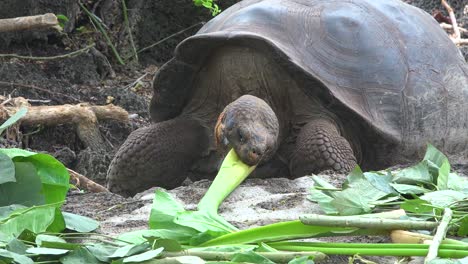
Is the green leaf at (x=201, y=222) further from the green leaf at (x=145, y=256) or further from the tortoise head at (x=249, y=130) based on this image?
the tortoise head at (x=249, y=130)

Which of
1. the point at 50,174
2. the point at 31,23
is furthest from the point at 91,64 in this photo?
the point at 50,174

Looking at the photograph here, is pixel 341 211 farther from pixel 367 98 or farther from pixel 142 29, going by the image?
pixel 142 29

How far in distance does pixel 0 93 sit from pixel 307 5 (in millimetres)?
2079

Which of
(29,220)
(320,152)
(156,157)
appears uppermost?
(29,220)

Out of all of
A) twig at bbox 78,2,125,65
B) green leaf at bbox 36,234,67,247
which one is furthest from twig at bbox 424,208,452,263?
twig at bbox 78,2,125,65

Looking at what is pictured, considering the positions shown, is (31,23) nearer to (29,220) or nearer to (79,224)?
(79,224)

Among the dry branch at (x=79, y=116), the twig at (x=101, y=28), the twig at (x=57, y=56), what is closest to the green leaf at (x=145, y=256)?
the dry branch at (x=79, y=116)

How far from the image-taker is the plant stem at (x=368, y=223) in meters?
2.37

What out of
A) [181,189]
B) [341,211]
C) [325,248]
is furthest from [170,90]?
[325,248]

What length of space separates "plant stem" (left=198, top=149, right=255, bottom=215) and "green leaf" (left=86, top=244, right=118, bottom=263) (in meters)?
0.45

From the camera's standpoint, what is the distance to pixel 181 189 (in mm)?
3521

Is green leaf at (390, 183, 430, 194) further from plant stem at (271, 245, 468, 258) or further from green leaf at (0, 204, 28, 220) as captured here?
green leaf at (0, 204, 28, 220)

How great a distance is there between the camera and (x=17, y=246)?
2293 mm

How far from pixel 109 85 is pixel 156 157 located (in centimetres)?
219
